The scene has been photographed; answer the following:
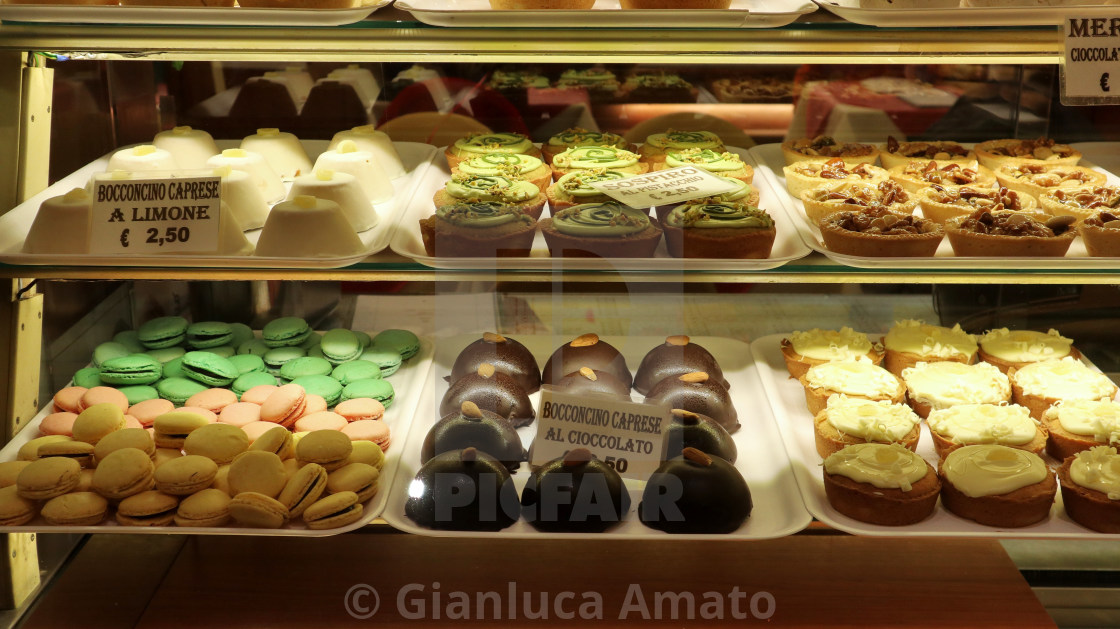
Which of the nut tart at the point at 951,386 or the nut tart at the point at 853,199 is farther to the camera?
the nut tart at the point at 951,386

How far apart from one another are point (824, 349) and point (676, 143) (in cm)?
64

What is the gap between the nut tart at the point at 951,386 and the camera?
2.18 meters

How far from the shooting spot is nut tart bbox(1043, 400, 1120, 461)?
2.00 m

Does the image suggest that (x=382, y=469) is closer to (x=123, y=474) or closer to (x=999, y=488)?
(x=123, y=474)

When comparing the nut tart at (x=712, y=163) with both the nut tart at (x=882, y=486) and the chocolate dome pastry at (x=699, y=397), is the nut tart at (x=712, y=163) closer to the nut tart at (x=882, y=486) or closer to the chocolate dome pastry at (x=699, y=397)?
the chocolate dome pastry at (x=699, y=397)

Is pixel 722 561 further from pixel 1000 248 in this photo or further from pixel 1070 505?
pixel 1000 248

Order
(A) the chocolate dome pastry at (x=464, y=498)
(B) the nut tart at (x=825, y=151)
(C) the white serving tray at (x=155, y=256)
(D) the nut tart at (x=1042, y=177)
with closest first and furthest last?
(C) the white serving tray at (x=155, y=256), (A) the chocolate dome pastry at (x=464, y=498), (D) the nut tart at (x=1042, y=177), (B) the nut tart at (x=825, y=151)

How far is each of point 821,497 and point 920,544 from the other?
0.49 meters

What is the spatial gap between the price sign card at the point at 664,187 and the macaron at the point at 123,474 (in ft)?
3.55

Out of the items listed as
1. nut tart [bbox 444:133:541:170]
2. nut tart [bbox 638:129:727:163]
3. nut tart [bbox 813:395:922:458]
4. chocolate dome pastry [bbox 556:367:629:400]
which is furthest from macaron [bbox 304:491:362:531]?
nut tart [bbox 638:129:727:163]

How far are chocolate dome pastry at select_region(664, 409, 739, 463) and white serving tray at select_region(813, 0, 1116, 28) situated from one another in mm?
866

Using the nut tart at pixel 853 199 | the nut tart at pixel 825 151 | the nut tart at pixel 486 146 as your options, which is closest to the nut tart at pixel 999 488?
the nut tart at pixel 853 199

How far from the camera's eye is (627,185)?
2.01m

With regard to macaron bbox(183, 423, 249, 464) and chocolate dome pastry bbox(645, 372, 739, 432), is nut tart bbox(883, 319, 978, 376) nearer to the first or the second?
chocolate dome pastry bbox(645, 372, 739, 432)
